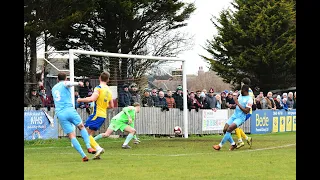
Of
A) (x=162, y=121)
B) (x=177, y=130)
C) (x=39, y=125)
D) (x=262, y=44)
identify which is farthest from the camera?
(x=262, y=44)

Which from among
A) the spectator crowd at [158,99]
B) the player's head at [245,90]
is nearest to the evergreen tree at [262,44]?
the spectator crowd at [158,99]

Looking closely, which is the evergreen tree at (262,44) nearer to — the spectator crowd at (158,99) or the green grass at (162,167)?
the spectator crowd at (158,99)

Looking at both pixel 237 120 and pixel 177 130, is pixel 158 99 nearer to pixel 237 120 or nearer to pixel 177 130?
pixel 177 130

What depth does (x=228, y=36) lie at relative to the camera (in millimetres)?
46344

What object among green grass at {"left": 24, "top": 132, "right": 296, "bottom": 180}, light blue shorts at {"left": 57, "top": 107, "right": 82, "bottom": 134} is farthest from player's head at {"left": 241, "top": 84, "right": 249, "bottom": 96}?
light blue shorts at {"left": 57, "top": 107, "right": 82, "bottom": 134}

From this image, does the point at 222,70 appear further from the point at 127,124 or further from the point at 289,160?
the point at 289,160

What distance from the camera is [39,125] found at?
1903 centimetres

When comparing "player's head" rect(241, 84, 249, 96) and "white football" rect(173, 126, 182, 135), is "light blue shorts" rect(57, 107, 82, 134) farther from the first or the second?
"white football" rect(173, 126, 182, 135)

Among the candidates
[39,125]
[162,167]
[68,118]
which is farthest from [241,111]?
[39,125]

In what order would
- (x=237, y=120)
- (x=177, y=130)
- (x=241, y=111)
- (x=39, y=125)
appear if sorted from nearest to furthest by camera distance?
1. (x=237, y=120)
2. (x=241, y=111)
3. (x=39, y=125)
4. (x=177, y=130)

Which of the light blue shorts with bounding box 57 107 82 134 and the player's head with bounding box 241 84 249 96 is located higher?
the player's head with bounding box 241 84 249 96

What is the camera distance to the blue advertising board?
1866 cm

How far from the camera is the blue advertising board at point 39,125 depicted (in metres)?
18.7
